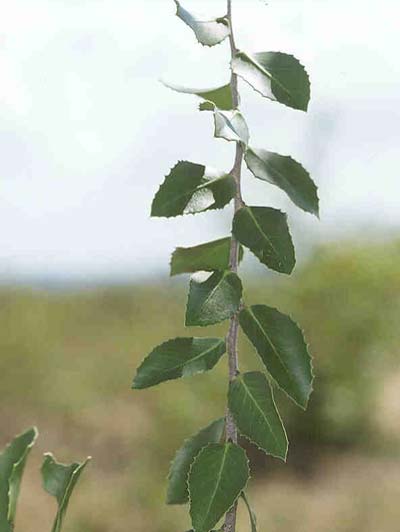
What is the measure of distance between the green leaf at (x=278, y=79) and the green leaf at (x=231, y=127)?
1.3 inches

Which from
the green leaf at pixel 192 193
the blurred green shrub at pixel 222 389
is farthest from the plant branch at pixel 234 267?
the blurred green shrub at pixel 222 389

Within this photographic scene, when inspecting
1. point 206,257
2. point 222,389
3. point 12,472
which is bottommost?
point 222,389

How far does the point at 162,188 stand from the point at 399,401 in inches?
162

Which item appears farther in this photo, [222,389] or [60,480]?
[222,389]

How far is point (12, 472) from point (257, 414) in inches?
5.3

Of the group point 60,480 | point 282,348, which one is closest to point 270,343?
point 282,348

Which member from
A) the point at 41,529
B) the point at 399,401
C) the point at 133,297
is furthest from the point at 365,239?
the point at 133,297

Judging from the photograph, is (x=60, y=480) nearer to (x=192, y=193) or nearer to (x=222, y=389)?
(x=192, y=193)

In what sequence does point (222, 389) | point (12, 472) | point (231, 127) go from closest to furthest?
1. point (231, 127)
2. point (12, 472)
3. point (222, 389)

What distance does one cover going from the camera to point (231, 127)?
326mm

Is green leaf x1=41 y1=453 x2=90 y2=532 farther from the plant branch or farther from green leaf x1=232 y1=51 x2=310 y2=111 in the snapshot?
green leaf x1=232 y1=51 x2=310 y2=111

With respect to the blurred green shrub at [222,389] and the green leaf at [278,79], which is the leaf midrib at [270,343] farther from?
the blurred green shrub at [222,389]

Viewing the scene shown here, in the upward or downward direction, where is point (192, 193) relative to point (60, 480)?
upward

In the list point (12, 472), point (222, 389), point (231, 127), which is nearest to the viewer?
point (231, 127)
